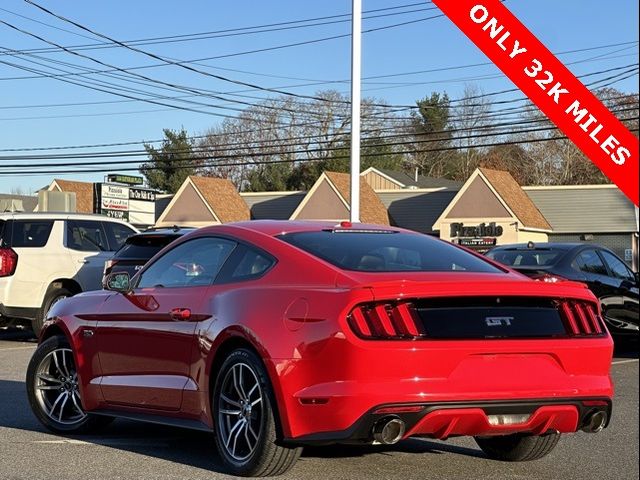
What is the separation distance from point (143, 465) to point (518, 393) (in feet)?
7.90

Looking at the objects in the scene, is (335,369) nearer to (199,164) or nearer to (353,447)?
(353,447)

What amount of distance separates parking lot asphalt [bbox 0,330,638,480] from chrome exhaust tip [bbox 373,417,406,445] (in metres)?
0.82

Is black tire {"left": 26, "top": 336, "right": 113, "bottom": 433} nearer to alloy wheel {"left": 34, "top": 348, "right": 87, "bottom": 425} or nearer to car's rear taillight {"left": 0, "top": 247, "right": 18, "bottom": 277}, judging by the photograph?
alloy wheel {"left": 34, "top": 348, "right": 87, "bottom": 425}

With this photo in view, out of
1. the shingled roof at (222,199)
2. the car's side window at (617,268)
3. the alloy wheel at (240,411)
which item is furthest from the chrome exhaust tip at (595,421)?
the shingled roof at (222,199)

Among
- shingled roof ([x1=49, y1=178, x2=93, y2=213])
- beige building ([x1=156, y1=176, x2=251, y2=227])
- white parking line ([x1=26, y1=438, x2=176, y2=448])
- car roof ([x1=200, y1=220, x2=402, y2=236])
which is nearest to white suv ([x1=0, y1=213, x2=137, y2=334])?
white parking line ([x1=26, y1=438, x2=176, y2=448])

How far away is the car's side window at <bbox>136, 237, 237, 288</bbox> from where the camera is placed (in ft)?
22.3

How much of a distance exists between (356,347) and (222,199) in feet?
184

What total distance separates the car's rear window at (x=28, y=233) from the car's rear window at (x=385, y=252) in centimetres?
1084

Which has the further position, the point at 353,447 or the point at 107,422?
the point at 107,422

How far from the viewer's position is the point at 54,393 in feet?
26.2

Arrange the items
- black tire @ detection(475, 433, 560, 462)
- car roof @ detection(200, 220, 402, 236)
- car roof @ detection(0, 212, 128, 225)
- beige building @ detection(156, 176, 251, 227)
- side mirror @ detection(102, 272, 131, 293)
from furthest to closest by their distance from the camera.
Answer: beige building @ detection(156, 176, 251, 227)
car roof @ detection(0, 212, 128, 225)
side mirror @ detection(102, 272, 131, 293)
car roof @ detection(200, 220, 402, 236)
black tire @ detection(475, 433, 560, 462)

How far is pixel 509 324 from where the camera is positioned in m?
5.61

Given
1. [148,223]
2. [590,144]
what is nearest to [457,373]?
[590,144]

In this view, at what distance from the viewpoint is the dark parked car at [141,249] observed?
14.7 meters
